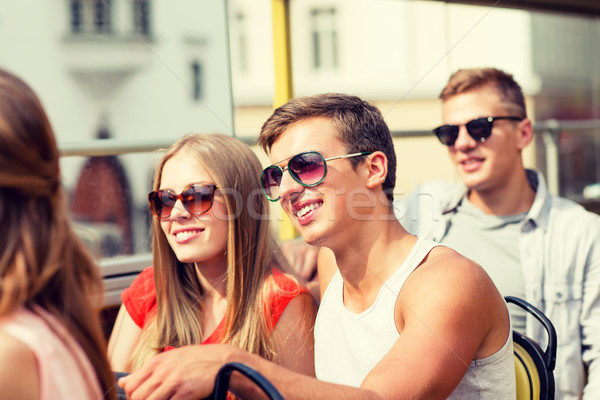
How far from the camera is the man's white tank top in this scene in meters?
1.73

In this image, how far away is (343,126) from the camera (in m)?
2.00

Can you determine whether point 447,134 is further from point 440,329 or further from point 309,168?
point 440,329

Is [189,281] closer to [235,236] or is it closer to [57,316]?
[235,236]

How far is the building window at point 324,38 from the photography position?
2908 centimetres

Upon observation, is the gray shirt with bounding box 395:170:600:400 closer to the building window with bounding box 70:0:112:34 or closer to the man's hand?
the man's hand

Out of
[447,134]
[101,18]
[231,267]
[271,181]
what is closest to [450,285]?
[271,181]

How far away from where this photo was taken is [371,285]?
6.26 feet

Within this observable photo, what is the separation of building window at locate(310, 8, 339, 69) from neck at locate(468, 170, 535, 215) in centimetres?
2661

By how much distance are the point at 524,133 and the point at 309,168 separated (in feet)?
4.90

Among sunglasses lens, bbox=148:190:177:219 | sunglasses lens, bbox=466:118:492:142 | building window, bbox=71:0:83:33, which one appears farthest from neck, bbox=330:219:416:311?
building window, bbox=71:0:83:33

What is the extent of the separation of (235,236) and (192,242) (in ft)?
0.47

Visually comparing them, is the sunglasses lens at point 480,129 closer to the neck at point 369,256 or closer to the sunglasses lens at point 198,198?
the neck at point 369,256

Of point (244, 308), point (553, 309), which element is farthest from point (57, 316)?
point (553, 309)

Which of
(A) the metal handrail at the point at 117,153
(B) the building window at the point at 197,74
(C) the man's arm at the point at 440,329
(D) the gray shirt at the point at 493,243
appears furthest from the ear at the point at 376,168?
(B) the building window at the point at 197,74
